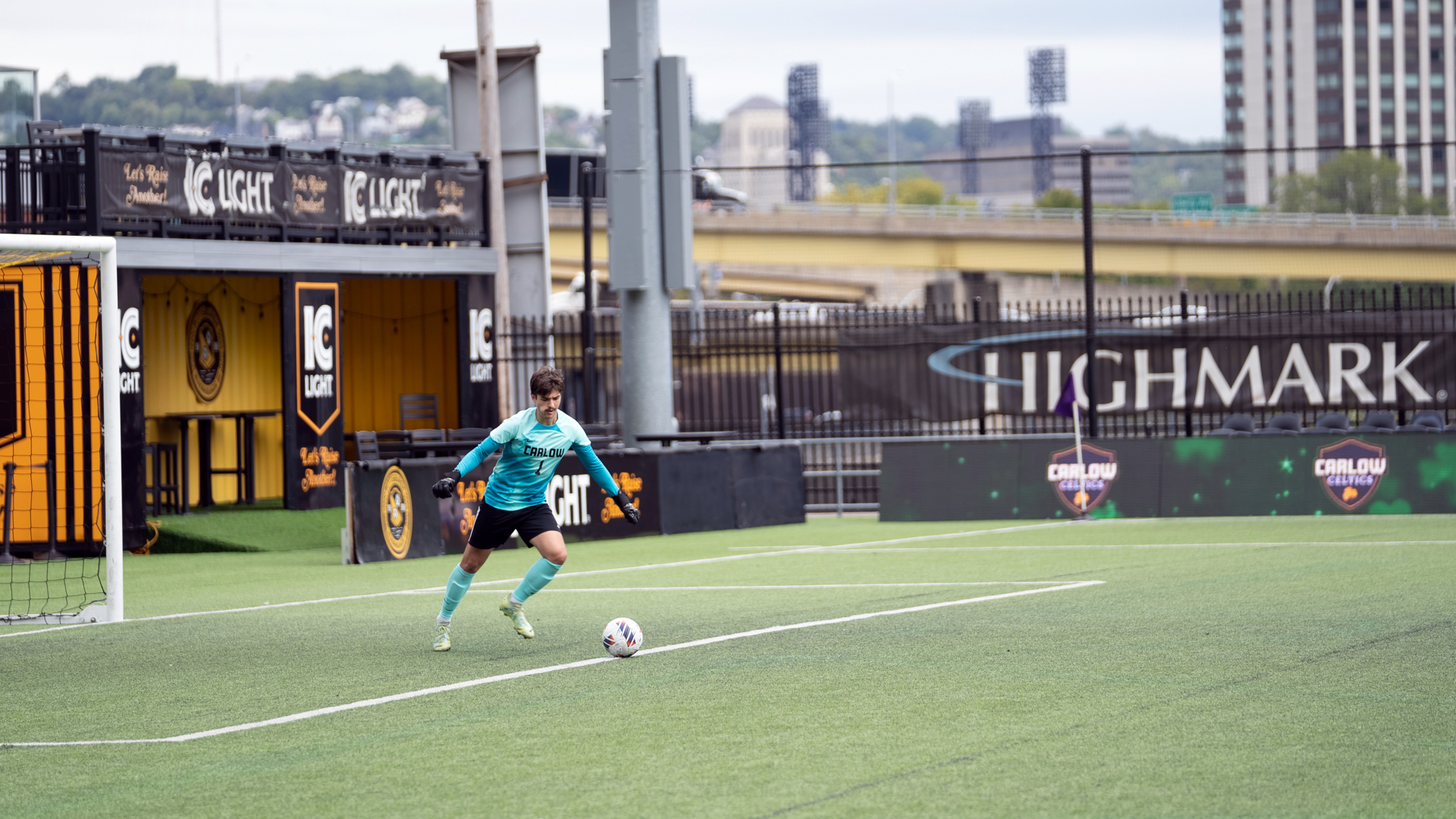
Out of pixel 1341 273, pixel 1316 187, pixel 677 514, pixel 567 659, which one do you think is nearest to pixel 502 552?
pixel 677 514

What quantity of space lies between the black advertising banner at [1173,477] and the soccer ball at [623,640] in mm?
11728

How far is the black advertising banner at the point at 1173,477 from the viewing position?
1994 centimetres

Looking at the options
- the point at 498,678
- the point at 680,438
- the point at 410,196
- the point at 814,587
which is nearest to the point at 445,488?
the point at 498,678

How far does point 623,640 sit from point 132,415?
12752 millimetres

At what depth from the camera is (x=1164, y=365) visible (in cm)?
2320

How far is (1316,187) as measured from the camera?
4203 inches

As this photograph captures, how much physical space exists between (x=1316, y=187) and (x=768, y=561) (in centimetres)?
9917

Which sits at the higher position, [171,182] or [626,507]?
[171,182]

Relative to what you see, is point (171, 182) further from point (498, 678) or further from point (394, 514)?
point (498, 678)

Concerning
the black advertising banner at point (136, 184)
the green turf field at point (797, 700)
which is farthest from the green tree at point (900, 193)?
the green turf field at point (797, 700)

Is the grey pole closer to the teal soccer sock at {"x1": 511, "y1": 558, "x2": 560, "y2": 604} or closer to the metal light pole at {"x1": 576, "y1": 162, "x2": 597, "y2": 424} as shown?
the metal light pole at {"x1": 576, "y1": 162, "x2": 597, "y2": 424}

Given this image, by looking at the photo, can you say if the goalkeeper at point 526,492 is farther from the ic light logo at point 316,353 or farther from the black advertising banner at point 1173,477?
the ic light logo at point 316,353

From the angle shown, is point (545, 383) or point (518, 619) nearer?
point (545, 383)

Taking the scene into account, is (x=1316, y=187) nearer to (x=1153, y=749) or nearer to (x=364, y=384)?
(x=364, y=384)
